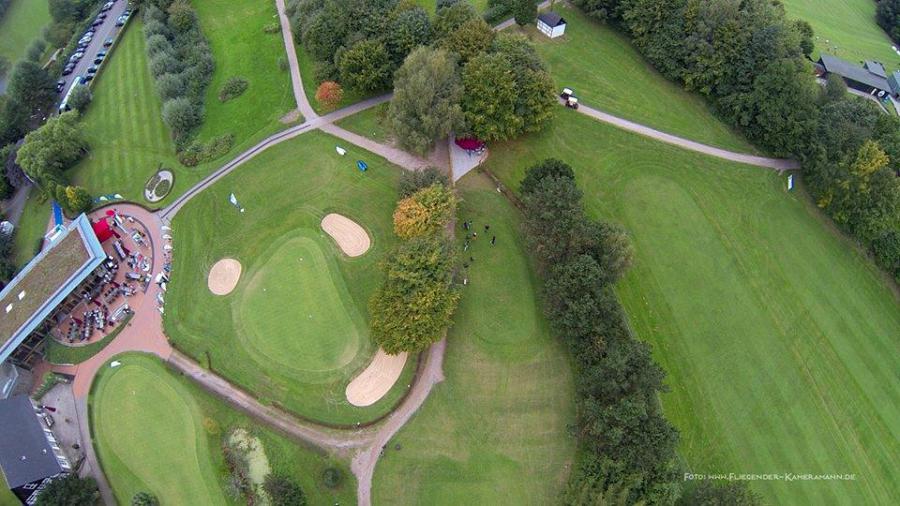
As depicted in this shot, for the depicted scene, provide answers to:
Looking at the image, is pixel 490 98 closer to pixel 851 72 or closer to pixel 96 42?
pixel 851 72

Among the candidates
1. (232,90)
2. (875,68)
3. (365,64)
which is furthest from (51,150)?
(875,68)

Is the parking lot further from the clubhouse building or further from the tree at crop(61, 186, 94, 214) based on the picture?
the clubhouse building

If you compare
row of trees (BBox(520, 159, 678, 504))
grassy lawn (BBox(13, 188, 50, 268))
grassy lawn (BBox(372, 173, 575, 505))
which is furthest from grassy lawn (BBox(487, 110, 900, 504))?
grassy lawn (BBox(13, 188, 50, 268))

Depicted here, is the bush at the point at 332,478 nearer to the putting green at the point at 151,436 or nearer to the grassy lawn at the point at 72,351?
the putting green at the point at 151,436

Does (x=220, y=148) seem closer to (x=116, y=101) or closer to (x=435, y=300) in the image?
(x=116, y=101)

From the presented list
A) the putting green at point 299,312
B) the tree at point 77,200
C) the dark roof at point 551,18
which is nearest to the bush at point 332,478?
the putting green at point 299,312

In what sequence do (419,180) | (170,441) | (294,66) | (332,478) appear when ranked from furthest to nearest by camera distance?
(294,66) → (419,180) → (170,441) → (332,478)
